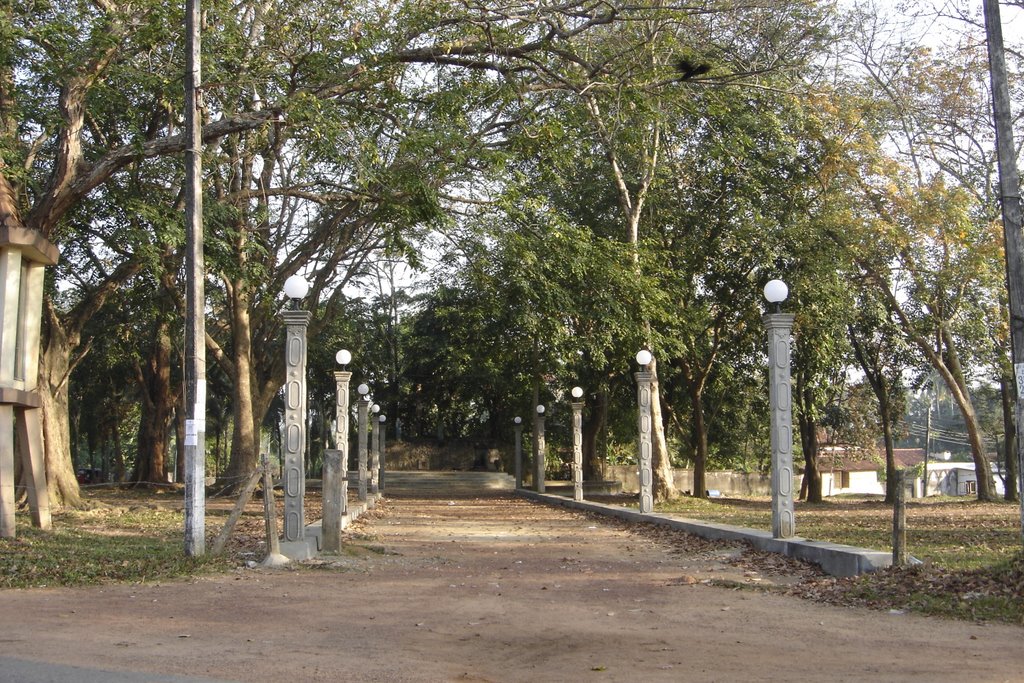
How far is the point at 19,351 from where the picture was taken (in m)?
15.0

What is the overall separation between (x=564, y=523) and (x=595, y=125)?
877 cm

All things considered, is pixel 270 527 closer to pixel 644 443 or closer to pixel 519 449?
pixel 644 443

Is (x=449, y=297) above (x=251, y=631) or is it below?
above

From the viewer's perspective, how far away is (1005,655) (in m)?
6.78

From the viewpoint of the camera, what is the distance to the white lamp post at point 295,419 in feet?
43.1

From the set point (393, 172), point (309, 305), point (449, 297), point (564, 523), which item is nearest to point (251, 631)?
point (393, 172)

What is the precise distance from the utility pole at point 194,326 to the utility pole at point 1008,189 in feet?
30.2

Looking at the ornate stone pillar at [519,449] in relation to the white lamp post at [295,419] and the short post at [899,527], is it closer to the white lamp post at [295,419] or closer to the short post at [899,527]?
the white lamp post at [295,419]

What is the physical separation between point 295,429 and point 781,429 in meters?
6.50

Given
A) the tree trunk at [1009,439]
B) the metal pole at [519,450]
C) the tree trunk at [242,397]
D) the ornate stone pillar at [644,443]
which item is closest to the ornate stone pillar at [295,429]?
the ornate stone pillar at [644,443]

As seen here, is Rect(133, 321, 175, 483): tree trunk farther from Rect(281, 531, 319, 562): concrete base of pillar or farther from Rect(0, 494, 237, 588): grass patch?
Rect(281, 531, 319, 562): concrete base of pillar

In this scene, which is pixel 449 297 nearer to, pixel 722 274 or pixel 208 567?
pixel 722 274

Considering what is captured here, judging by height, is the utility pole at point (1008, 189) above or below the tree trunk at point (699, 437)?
above

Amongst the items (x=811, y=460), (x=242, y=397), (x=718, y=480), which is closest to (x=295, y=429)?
(x=242, y=397)
